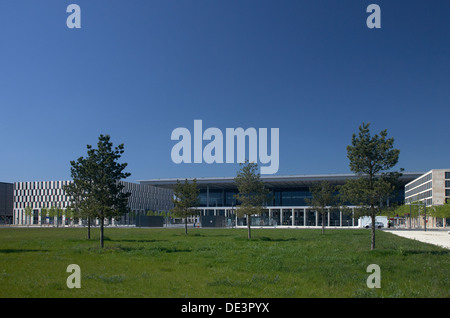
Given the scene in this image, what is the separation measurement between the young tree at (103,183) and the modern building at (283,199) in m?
77.4

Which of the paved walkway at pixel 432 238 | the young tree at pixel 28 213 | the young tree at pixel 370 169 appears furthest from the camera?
the young tree at pixel 28 213

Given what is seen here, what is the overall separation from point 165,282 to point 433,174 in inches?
4768

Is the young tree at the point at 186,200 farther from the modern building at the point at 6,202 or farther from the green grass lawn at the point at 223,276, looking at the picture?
the modern building at the point at 6,202

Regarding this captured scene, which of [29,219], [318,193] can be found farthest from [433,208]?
[29,219]

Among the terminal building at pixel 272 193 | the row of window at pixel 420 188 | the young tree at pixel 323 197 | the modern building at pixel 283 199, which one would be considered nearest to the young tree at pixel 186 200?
the young tree at pixel 323 197

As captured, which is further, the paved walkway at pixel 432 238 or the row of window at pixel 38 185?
the row of window at pixel 38 185

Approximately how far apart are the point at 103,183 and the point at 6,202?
14118 centimetres

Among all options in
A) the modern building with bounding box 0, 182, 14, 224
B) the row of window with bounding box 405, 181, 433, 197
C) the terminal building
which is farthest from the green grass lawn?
the modern building with bounding box 0, 182, 14, 224

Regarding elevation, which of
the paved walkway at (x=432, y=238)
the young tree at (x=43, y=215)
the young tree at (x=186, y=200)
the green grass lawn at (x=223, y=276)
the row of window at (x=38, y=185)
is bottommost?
the young tree at (x=43, y=215)

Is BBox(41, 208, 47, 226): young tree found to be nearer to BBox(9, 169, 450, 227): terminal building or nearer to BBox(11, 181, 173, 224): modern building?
BBox(9, 169, 450, 227): terminal building

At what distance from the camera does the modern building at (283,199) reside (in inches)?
4289

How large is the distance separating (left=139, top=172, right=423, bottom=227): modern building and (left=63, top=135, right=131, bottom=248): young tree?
77390 millimetres

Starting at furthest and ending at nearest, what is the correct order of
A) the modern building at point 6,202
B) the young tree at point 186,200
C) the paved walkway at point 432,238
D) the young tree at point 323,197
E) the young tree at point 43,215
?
1. the modern building at point 6,202
2. the young tree at point 43,215
3. the young tree at point 323,197
4. the young tree at point 186,200
5. the paved walkway at point 432,238
